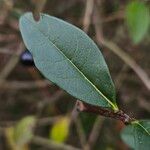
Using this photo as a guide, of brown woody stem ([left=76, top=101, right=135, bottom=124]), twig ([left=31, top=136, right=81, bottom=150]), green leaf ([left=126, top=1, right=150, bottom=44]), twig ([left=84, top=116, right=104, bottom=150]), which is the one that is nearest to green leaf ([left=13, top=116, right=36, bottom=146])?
twig ([left=31, top=136, right=81, bottom=150])

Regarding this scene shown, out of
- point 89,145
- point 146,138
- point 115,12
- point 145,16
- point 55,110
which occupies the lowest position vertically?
point 146,138

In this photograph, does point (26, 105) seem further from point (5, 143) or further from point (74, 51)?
point (74, 51)

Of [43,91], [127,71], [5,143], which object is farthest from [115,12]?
[5,143]

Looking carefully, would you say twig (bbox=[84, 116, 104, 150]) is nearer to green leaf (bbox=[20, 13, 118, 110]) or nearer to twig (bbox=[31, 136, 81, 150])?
twig (bbox=[31, 136, 81, 150])

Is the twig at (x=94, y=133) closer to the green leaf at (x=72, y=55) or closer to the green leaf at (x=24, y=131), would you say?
the green leaf at (x=24, y=131)

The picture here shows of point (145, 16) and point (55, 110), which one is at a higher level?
point (145, 16)

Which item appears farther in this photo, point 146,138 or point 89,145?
point 89,145
